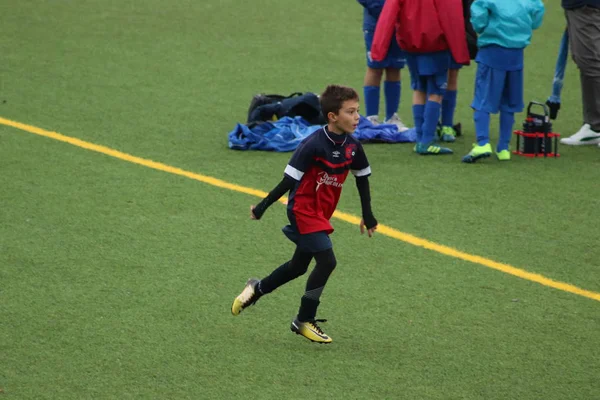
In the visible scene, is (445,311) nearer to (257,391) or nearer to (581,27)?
(257,391)

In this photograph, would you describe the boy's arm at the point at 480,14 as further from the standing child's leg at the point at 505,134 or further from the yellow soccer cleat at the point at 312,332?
the yellow soccer cleat at the point at 312,332

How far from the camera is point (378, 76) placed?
10602 millimetres

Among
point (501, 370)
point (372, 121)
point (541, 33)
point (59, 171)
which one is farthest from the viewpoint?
point (541, 33)

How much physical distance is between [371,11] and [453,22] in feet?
3.95

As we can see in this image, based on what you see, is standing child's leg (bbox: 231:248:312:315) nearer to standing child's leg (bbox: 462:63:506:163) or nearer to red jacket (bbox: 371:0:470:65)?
standing child's leg (bbox: 462:63:506:163)

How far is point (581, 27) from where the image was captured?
9875mm

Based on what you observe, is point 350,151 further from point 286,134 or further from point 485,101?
point 286,134

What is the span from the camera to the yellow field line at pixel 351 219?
6738 mm

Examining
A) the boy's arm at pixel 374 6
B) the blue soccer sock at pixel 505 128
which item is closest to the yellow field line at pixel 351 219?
the blue soccer sock at pixel 505 128

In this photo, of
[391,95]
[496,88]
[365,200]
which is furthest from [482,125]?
[365,200]

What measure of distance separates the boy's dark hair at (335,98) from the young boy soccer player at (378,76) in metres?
4.73

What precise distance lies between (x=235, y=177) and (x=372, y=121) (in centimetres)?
205

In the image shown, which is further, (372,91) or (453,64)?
(372,91)

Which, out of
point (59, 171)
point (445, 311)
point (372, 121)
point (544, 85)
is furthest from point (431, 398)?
point (544, 85)
